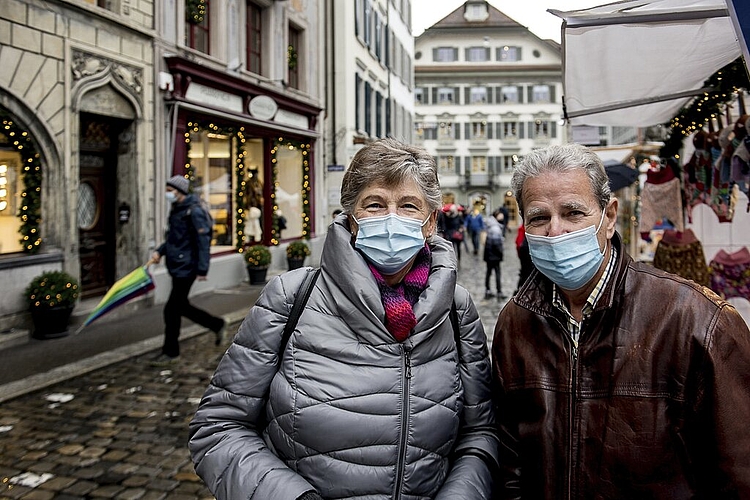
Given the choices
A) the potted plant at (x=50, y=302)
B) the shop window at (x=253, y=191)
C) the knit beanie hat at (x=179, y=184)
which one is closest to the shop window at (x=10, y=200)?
the potted plant at (x=50, y=302)

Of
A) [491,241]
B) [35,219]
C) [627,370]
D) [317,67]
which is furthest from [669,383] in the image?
[317,67]

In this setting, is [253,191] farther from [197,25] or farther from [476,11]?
[476,11]

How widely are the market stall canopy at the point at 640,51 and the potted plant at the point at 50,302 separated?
6736 mm

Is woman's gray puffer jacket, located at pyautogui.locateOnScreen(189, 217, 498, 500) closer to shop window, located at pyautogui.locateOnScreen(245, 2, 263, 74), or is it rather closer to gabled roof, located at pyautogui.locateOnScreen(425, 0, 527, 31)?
shop window, located at pyautogui.locateOnScreen(245, 2, 263, 74)

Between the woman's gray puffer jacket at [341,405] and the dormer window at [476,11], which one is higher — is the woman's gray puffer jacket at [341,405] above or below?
below

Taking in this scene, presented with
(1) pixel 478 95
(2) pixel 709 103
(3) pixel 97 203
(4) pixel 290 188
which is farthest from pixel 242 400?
(1) pixel 478 95

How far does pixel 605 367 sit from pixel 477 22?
6026 cm

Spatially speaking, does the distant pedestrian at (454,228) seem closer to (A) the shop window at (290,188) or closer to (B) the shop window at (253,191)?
(A) the shop window at (290,188)

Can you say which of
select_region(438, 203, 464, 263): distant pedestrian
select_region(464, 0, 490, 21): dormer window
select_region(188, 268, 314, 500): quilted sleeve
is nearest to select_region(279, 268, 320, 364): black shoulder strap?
select_region(188, 268, 314, 500): quilted sleeve

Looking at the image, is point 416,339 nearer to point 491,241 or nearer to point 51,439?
point 51,439

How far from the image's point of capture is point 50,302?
806 centimetres

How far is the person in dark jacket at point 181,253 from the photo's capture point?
706cm

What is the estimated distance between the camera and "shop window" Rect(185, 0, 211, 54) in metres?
12.3

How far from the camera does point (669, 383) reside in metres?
1.74
